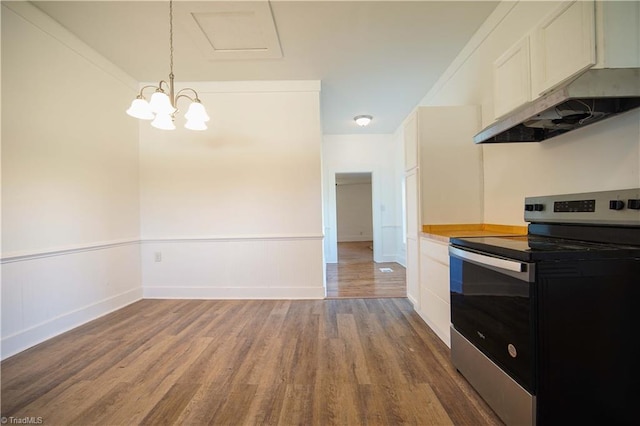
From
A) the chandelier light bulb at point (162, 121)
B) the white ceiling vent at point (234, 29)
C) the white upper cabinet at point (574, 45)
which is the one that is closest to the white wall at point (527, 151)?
the white upper cabinet at point (574, 45)

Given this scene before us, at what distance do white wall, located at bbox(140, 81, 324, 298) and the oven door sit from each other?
6.41 feet

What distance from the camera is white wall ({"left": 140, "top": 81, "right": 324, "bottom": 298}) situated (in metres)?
3.32

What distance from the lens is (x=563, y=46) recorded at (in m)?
1.23

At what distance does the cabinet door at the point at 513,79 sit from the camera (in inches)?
58.2

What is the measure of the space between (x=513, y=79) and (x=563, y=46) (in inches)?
13.9

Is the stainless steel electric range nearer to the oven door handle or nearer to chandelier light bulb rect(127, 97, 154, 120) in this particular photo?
the oven door handle

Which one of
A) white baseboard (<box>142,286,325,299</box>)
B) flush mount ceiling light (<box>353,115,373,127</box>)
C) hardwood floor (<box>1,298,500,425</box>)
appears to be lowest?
hardwood floor (<box>1,298,500,425</box>)

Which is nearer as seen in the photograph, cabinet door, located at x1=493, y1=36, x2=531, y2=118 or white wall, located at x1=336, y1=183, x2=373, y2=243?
cabinet door, located at x1=493, y1=36, x2=531, y2=118

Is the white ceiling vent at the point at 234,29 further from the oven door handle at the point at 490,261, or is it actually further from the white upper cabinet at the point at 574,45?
the oven door handle at the point at 490,261

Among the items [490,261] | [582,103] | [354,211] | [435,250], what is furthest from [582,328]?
[354,211]

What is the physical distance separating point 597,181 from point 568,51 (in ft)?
2.27

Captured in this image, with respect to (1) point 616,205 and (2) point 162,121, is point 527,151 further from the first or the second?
(2) point 162,121

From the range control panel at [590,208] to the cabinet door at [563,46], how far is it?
0.59m

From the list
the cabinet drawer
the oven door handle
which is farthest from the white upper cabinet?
the cabinet drawer
